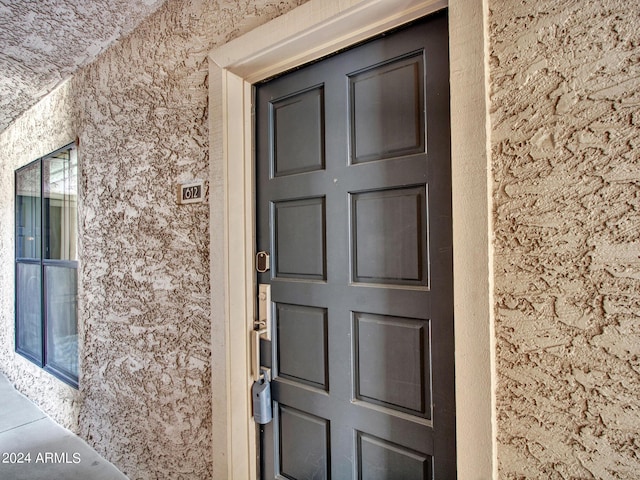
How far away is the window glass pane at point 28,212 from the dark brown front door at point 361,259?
9.47ft

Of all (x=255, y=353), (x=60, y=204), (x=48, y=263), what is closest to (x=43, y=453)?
(x=48, y=263)

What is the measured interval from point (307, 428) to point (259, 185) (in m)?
1.09

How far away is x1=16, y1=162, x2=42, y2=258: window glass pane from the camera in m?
3.04

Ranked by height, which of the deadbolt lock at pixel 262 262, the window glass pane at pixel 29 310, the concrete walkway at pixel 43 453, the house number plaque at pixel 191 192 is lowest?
the concrete walkway at pixel 43 453

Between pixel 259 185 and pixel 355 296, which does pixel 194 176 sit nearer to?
pixel 259 185

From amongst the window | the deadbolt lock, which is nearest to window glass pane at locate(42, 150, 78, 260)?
the window

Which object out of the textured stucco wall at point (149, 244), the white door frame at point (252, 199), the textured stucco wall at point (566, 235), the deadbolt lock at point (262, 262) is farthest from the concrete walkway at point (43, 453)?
the textured stucco wall at point (566, 235)

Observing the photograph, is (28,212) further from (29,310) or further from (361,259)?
(361,259)

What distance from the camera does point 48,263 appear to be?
9.19 feet

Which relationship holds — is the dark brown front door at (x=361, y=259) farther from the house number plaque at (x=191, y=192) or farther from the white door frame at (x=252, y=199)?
the house number plaque at (x=191, y=192)

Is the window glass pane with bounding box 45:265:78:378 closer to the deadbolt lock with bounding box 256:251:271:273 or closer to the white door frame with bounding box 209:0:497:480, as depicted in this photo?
the white door frame with bounding box 209:0:497:480

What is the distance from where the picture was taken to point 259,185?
1479 millimetres

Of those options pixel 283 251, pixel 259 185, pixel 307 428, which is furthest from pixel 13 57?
pixel 307 428

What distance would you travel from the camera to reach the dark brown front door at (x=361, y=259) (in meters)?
1.02
